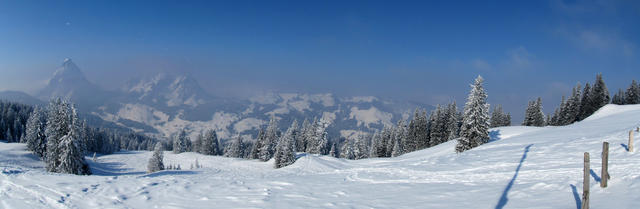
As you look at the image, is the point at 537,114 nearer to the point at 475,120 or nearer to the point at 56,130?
the point at 475,120

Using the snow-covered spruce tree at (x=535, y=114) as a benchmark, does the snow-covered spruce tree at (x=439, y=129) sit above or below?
below

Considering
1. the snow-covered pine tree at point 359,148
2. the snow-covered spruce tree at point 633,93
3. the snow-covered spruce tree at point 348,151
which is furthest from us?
the snow-covered pine tree at point 359,148

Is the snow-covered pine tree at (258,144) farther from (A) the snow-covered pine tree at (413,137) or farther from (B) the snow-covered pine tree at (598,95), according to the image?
(B) the snow-covered pine tree at (598,95)

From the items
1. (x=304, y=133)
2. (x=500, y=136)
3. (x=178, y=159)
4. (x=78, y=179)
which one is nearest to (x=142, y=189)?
(x=78, y=179)

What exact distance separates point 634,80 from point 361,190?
3137 inches

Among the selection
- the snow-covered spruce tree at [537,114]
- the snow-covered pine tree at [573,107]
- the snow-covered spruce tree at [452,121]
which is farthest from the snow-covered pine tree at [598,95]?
the snow-covered spruce tree at [452,121]

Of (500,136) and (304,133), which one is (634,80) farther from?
(304,133)

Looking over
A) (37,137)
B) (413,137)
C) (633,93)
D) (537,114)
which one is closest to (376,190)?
(413,137)

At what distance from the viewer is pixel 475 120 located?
123 ft

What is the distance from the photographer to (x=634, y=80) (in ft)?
205

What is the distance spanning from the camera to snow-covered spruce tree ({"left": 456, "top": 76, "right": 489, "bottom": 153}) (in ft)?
121

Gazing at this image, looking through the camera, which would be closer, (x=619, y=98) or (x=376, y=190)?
(x=376, y=190)

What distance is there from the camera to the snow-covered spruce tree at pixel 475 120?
36.8m

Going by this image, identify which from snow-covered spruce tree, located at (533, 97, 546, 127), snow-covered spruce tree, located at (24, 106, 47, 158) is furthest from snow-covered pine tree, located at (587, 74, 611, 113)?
snow-covered spruce tree, located at (24, 106, 47, 158)
